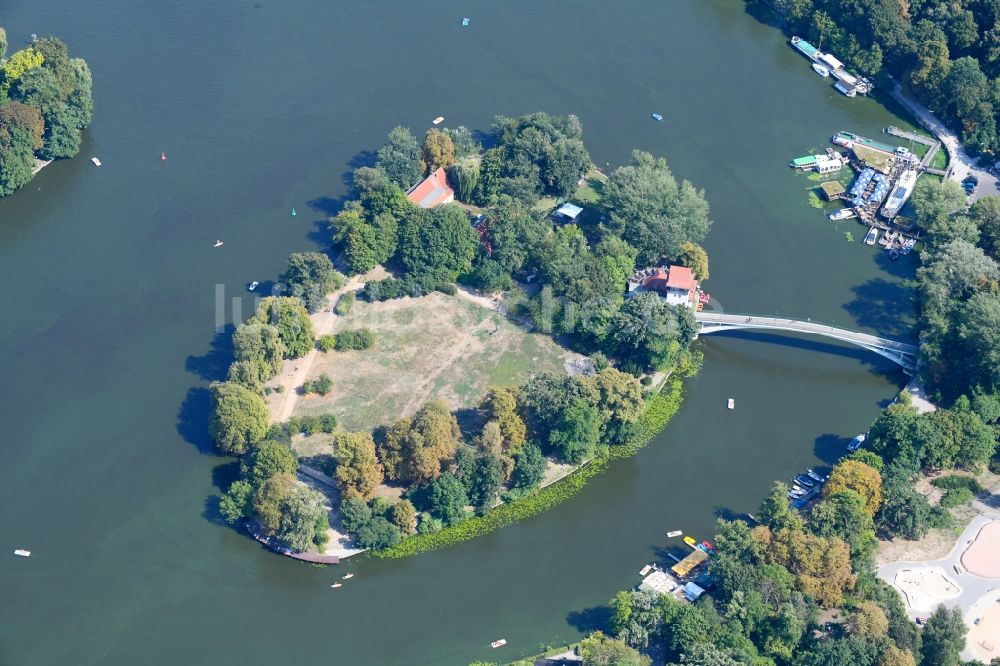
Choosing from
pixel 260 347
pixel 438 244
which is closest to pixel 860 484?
pixel 438 244

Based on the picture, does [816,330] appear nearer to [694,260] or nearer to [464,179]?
[694,260]

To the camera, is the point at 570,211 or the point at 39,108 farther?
the point at 39,108

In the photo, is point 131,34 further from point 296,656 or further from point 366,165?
point 296,656

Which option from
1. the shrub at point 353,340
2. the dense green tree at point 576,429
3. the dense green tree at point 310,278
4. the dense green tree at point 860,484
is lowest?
the shrub at point 353,340

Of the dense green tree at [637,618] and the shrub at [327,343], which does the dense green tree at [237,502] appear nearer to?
the shrub at [327,343]

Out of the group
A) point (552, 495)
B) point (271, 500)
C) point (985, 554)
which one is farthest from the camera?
point (552, 495)

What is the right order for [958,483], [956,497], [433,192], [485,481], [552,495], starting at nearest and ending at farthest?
[485,481]
[956,497]
[958,483]
[552,495]
[433,192]

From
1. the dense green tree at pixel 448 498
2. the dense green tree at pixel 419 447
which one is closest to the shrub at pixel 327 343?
the dense green tree at pixel 419 447
